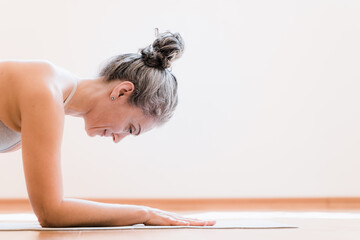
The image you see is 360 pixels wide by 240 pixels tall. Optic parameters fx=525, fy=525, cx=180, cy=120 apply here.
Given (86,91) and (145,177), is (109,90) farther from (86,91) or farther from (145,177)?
(145,177)

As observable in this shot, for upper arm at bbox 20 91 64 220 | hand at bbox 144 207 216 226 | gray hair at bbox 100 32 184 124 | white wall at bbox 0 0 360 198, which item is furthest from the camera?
white wall at bbox 0 0 360 198

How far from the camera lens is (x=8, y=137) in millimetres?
1766

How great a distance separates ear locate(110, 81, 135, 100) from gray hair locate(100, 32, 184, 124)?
0.05 feet

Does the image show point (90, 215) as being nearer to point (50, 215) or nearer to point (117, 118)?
point (50, 215)

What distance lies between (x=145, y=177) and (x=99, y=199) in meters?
0.35

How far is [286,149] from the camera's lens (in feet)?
12.5

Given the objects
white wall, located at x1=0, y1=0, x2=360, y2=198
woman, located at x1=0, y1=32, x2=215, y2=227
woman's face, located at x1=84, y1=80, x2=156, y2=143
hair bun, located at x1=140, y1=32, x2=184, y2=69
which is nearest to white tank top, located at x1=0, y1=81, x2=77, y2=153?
woman, located at x1=0, y1=32, x2=215, y2=227

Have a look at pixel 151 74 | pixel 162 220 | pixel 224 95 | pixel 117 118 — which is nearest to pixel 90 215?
pixel 162 220

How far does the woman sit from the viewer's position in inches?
60.5

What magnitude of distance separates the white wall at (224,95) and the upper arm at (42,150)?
214cm

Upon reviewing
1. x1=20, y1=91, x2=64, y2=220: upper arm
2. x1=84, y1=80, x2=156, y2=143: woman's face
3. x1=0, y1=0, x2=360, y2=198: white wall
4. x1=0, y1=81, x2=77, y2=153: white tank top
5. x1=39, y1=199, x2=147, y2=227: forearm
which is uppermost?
x1=0, y1=0, x2=360, y2=198: white wall

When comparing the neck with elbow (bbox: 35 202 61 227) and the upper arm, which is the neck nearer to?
the upper arm

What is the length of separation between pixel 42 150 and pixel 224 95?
2452 millimetres

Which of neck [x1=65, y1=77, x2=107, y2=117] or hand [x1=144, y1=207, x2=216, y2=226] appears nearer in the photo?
hand [x1=144, y1=207, x2=216, y2=226]
